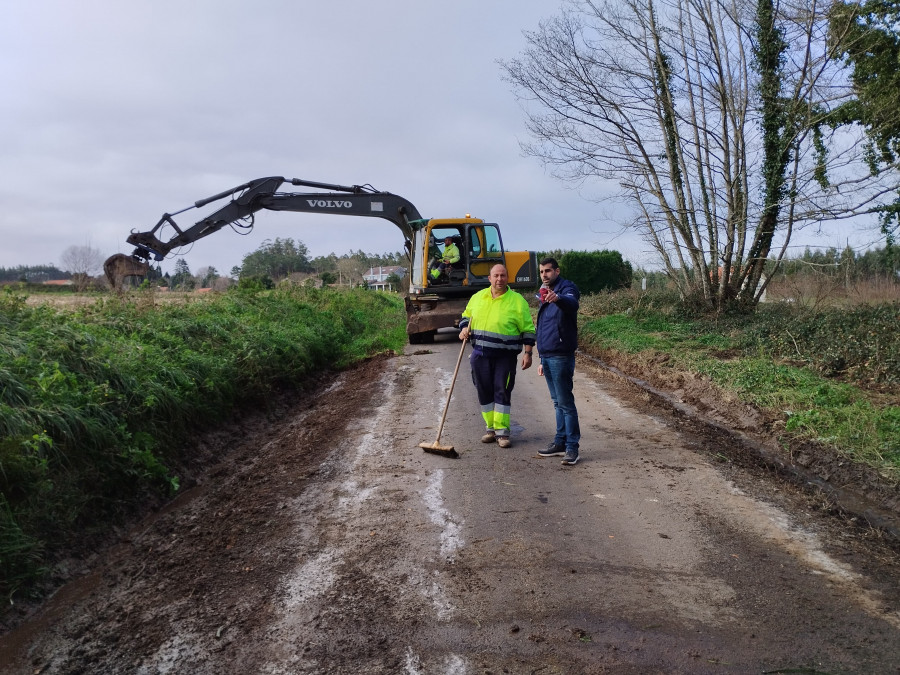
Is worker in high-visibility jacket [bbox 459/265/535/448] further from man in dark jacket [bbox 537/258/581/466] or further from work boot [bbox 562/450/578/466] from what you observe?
work boot [bbox 562/450/578/466]

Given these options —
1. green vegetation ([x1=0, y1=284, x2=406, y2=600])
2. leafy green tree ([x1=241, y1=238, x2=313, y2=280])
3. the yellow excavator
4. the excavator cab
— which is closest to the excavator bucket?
the yellow excavator

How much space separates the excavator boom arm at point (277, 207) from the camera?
15.3 m

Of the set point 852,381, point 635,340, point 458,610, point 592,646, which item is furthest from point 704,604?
point 635,340

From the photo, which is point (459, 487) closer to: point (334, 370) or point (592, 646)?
point (592, 646)

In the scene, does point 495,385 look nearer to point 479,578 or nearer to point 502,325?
point 502,325

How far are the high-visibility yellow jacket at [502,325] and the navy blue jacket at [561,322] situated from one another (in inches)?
15.9

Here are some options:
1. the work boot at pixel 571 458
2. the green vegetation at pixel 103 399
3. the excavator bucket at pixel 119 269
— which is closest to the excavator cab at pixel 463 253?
the green vegetation at pixel 103 399

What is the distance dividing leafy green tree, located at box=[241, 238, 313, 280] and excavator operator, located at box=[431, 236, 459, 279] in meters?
46.2

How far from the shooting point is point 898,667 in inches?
122

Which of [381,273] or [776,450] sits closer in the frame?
[776,450]

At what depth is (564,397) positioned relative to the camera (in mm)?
6633

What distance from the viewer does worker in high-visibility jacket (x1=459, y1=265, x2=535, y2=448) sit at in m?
7.07

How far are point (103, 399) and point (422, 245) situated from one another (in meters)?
10.6

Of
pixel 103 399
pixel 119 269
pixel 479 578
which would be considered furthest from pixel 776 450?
pixel 119 269
